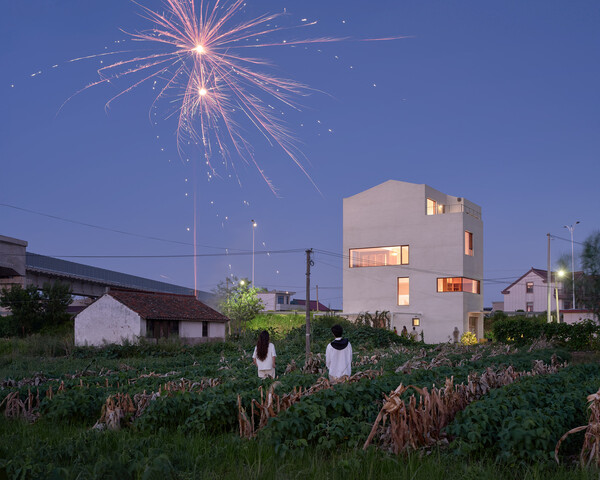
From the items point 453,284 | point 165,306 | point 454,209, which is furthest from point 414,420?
point 454,209

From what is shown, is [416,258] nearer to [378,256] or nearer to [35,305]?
[378,256]

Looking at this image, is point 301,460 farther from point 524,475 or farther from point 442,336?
point 442,336

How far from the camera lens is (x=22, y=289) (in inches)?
1879

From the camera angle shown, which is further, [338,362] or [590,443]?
[338,362]

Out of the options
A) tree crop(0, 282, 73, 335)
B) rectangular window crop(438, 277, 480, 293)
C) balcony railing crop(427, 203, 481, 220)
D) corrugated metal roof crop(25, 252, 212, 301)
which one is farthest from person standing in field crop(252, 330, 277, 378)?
corrugated metal roof crop(25, 252, 212, 301)

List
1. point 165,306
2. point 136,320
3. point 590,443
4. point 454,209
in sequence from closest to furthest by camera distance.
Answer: point 590,443, point 136,320, point 165,306, point 454,209

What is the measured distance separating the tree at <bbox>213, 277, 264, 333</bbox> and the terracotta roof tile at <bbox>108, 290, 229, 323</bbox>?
6.46 meters

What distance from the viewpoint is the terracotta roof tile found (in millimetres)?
38062

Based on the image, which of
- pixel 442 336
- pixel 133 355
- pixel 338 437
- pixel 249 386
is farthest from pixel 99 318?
pixel 338 437

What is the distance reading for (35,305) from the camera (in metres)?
48.2

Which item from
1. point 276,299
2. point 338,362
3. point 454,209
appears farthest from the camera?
point 276,299

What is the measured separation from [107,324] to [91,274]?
2371 centimetres

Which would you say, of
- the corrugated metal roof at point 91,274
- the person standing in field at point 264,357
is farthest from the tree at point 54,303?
the person standing in field at point 264,357

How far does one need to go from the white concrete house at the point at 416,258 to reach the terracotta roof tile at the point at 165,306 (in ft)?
39.5
